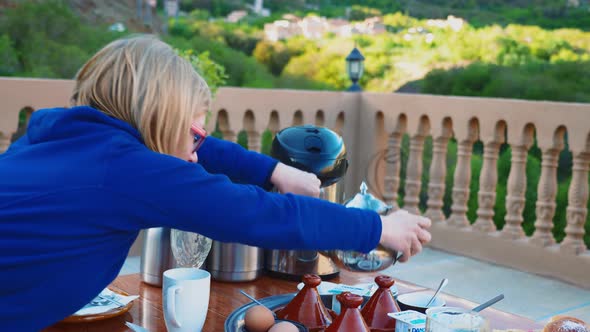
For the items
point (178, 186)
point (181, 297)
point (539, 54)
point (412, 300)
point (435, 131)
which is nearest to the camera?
point (178, 186)

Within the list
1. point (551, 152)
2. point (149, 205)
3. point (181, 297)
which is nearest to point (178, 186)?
point (149, 205)

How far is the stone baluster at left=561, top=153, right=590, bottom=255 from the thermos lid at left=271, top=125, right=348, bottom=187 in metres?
2.20

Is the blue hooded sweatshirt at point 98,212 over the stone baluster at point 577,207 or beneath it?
over

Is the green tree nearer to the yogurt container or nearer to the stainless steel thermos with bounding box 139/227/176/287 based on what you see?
the stainless steel thermos with bounding box 139/227/176/287

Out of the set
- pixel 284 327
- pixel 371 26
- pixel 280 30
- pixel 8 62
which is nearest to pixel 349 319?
pixel 284 327

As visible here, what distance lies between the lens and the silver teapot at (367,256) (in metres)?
1.26

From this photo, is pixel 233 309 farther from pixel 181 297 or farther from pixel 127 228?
pixel 127 228

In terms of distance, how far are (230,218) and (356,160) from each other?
11.2 feet

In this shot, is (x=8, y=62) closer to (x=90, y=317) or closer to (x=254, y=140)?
(x=254, y=140)

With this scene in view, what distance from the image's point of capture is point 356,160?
438 cm

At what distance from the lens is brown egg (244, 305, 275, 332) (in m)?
1.12

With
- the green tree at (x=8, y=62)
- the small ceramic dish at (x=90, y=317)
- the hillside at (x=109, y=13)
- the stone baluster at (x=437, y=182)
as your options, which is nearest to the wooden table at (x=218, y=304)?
the small ceramic dish at (x=90, y=317)

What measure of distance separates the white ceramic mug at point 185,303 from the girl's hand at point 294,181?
354 millimetres

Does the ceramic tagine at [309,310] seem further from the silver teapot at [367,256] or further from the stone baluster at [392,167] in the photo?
the stone baluster at [392,167]
